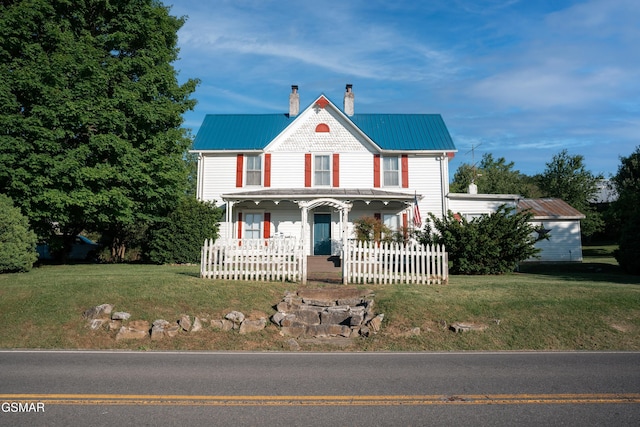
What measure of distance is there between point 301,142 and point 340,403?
66.2ft

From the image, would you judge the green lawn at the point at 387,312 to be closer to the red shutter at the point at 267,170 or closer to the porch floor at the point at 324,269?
the porch floor at the point at 324,269

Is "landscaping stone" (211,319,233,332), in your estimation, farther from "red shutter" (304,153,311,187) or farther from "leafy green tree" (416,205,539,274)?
"red shutter" (304,153,311,187)

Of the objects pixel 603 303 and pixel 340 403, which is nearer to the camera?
pixel 340 403

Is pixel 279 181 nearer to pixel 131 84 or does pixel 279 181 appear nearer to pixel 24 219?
pixel 131 84

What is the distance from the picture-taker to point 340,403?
214 inches

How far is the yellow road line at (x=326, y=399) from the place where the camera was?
5.42 m

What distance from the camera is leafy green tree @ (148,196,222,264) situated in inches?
832

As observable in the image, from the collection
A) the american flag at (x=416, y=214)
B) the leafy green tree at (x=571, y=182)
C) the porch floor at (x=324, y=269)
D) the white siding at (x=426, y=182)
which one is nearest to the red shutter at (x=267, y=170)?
the porch floor at (x=324, y=269)

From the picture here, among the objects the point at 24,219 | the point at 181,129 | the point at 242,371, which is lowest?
the point at 242,371

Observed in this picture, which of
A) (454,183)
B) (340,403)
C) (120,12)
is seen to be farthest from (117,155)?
(454,183)

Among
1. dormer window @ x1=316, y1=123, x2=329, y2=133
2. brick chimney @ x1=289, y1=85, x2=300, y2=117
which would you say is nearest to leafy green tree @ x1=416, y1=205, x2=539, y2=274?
dormer window @ x1=316, y1=123, x2=329, y2=133

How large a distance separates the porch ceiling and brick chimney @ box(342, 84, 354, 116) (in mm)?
6284

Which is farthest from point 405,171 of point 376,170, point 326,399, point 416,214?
point 326,399

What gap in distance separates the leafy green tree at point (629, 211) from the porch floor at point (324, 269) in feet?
39.3
